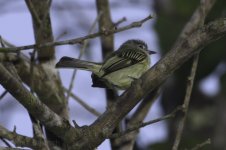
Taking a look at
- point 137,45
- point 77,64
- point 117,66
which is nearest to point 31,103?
point 77,64

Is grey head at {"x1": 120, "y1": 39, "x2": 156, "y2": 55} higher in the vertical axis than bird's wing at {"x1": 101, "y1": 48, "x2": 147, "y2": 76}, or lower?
higher

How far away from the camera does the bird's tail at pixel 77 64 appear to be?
4.84 m

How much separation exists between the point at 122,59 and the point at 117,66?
0.54 ft

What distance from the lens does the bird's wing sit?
533 cm

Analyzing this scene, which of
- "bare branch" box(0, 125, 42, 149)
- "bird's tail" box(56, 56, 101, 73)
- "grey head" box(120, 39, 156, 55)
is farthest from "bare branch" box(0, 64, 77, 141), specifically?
"grey head" box(120, 39, 156, 55)

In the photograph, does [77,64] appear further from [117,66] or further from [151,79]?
[151,79]

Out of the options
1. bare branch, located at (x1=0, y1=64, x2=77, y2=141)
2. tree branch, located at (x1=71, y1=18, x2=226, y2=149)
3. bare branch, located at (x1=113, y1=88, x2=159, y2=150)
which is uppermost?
bare branch, located at (x1=113, y1=88, x2=159, y2=150)

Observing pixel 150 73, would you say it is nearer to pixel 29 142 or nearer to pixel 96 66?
pixel 29 142

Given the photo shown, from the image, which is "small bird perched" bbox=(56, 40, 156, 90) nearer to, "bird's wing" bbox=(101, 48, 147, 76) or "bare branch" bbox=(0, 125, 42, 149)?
"bird's wing" bbox=(101, 48, 147, 76)

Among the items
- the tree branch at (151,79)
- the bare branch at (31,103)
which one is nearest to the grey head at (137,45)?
the tree branch at (151,79)

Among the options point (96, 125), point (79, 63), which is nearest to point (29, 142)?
point (96, 125)

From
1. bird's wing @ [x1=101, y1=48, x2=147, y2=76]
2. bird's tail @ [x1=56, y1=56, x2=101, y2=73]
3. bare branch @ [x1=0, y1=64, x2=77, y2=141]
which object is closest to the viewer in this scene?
bare branch @ [x1=0, y1=64, x2=77, y2=141]

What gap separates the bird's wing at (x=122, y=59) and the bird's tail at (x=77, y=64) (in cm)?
7

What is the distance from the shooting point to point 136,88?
12.4ft
